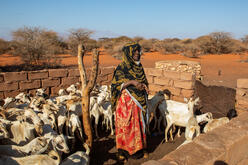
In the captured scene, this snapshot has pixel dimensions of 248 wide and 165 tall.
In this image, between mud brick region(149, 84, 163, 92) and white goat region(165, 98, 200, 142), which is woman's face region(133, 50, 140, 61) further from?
mud brick region(149, 84, 163, 92)

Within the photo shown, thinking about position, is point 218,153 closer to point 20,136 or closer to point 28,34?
point 20,136

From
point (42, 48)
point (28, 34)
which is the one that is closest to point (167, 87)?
point (42, 48)

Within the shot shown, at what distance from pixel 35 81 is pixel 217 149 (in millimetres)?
5725

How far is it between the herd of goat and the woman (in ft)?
2.48

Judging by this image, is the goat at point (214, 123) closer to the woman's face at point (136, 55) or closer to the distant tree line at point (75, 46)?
the woman's face at point (136, 55)

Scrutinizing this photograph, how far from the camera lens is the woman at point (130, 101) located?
3.78m

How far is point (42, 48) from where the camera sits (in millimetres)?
15523

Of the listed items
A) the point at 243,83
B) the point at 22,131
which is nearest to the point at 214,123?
the point at 243,83

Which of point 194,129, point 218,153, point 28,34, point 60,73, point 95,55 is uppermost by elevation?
point 28,34

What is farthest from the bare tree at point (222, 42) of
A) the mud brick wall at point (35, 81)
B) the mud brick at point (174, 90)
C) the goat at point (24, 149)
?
the goat at point (24, 149)

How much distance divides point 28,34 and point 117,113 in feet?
54.0

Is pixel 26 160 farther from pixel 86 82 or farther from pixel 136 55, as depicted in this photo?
pixel 136 55

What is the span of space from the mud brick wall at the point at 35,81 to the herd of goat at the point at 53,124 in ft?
1.88

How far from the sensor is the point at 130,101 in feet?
12.5
